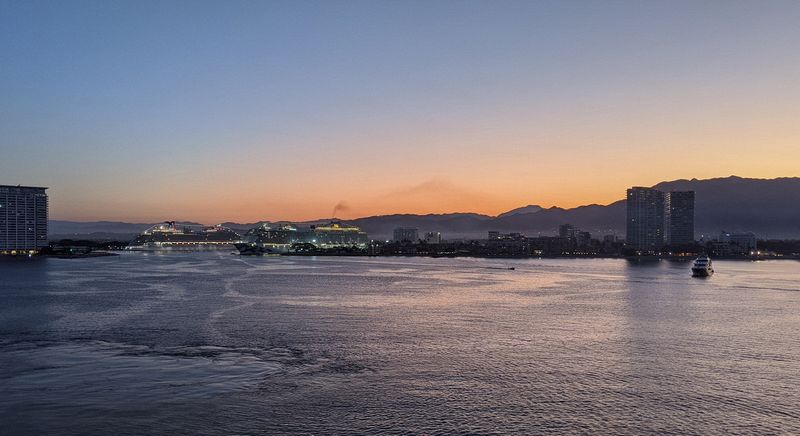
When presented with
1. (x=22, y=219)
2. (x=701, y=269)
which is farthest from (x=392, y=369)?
(x=22, y=219)

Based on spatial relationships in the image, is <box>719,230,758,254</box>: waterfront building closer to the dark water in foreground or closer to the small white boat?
the small white boat

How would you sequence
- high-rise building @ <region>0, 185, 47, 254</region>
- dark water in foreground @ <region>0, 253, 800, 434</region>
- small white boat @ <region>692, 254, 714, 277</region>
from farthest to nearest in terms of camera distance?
high-rise building @ <region>0, 185, 47, 254</region>, small white boat @ <region>692, 254, 714, 277</region>, dark water in foreground @ <region>0, 253, 800, 434</region>

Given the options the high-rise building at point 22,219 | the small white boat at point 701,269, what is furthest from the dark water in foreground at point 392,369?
the high-rise building at point 22,219

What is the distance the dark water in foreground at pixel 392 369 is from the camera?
13.3 meters

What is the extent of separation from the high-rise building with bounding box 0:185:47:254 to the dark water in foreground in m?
148

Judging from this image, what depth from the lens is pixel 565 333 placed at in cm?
2511

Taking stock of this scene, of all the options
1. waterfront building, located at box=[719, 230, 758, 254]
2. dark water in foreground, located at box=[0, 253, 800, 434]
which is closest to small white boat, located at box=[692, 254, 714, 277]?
dark water in foreground, located at box=[0, 253, 800, 434]

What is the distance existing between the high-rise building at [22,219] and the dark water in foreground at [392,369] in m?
148

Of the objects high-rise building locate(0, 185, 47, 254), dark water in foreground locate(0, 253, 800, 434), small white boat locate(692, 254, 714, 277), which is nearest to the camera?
dark water in foreground locate(0, 253, 800, 434)

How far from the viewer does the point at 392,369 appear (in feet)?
58.7

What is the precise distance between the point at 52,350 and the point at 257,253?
144 meters

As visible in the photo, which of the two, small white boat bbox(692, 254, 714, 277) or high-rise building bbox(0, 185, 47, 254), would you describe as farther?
high-rise building bbox(0, 185, 47, 254)

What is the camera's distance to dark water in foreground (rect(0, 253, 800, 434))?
43.6 feet

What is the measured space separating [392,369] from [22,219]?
17987cm
